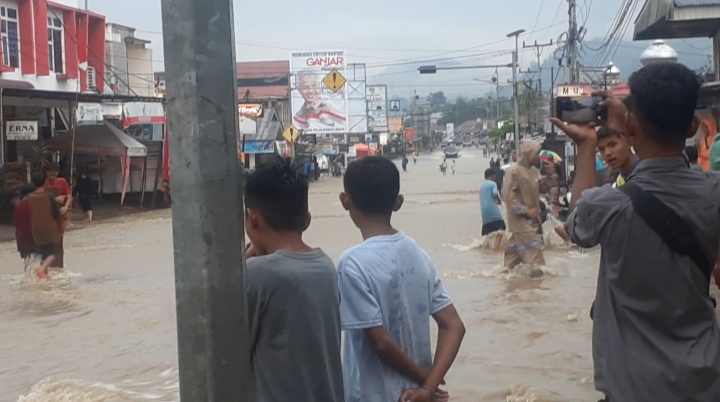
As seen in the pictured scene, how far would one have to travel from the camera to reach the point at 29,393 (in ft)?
26.1

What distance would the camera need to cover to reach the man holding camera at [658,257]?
2.62m

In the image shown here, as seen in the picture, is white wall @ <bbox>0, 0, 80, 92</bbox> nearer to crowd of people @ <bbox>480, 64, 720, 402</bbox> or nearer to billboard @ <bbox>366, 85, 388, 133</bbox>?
crowd of people @ <bbox>480, 64, 720, 402</bbox>

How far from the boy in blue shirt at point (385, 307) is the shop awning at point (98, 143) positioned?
89.7 ft

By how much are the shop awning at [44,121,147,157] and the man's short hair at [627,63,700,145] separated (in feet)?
92.0

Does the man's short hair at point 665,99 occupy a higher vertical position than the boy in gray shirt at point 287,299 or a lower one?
higher

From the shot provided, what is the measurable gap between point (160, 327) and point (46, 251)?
356 centimetres

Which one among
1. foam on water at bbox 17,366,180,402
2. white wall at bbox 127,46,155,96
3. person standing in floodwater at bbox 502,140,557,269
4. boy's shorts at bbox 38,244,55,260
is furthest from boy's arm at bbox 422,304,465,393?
white wall at bbox 127,46,155,96

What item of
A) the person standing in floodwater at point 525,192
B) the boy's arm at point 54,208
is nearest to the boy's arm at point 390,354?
the person standing in floodwater at point 525,192

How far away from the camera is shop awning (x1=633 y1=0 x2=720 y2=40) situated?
12.1 m

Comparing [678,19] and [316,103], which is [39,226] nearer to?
[678,19]

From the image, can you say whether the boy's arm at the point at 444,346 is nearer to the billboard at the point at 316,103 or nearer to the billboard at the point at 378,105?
the billboard at the point at 316,103

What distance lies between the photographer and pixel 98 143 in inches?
1174

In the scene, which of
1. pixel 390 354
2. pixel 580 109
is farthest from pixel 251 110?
pixel 580 109

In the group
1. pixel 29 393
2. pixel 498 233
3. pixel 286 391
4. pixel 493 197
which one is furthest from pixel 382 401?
pixel 498 233
